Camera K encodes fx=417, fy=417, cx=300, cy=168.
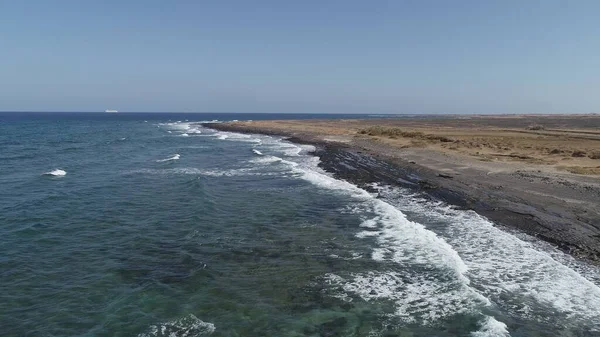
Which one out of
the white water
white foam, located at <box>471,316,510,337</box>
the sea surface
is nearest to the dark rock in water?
the sea surface

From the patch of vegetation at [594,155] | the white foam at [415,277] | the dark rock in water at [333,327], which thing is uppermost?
the patch of vegetation at [594,155]

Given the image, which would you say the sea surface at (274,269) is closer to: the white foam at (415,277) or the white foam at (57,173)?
the white foam at (415,277)

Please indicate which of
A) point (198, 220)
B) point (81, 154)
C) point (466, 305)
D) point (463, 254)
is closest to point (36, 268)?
point (198, 220)

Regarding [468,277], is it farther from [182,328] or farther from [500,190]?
[500,190]

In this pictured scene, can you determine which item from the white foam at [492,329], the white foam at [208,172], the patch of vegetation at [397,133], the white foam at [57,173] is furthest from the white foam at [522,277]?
the patch of vegetation at [397,133]

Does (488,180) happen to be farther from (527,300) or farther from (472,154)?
(527,300)

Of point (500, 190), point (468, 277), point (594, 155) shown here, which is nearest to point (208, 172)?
point (500, 190)

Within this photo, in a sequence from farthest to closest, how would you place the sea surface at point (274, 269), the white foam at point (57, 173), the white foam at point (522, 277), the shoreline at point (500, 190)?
the white foam at point (57, 173), the shoreline at point (500, 190), the white foam at point (522, 277), the sea surface at point (274, 269)
